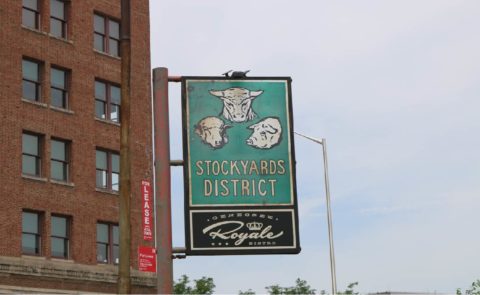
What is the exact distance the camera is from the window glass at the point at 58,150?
4978 cm

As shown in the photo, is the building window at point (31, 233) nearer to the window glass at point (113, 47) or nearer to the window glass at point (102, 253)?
the window glass at point (102, 253)

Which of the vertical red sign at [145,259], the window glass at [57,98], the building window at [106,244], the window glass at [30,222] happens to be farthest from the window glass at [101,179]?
the window glass at [30,222]

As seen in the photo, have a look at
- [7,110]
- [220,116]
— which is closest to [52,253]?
[7,110]

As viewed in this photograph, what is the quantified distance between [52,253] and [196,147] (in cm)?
4065

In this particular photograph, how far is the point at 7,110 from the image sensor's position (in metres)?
47.4

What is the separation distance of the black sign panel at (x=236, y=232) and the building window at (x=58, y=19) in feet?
142

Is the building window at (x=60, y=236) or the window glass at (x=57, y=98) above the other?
the window glass at (x=57, y=98)

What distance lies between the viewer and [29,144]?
159 ft

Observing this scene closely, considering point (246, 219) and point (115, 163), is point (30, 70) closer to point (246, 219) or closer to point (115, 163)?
point (115, 163)

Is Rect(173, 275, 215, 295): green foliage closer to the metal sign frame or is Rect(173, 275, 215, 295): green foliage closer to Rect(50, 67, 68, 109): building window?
Rect(50, 67, 68, 109): building window

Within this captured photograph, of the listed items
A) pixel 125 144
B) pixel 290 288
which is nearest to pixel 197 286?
pixel 290 288

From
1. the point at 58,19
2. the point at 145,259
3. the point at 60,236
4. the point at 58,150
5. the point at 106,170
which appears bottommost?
the point at 145,259

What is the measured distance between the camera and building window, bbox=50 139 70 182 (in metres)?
49.6

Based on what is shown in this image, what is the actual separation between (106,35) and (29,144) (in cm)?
877
